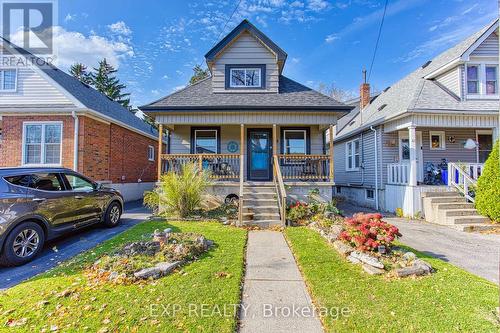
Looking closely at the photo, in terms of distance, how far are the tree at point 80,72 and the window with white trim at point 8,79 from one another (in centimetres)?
3040

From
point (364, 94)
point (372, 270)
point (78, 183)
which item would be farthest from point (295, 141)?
point (364, 94)

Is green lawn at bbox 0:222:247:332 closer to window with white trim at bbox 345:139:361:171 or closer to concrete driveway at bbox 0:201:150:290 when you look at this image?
concrete driveway at bbox 0:201:150:290

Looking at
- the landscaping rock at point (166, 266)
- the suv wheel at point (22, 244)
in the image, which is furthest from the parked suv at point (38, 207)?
the landscaping rock at point (166, 266)

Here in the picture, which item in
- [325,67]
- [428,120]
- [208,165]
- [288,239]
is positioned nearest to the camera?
[288,239]

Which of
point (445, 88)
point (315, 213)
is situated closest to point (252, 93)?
point (315, 213)

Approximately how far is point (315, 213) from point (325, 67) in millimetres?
15143

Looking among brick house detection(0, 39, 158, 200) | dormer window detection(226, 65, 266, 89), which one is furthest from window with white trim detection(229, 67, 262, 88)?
brick house detection(0, 39, 158, 200)

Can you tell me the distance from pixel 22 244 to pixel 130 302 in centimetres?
325

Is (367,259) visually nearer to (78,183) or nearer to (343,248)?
(343,248)

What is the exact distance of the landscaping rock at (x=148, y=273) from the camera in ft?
13.0

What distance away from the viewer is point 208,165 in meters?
10.6

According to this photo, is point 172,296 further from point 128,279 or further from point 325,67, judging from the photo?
point 325,67

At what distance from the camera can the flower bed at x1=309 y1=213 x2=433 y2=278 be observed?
4.29 meters

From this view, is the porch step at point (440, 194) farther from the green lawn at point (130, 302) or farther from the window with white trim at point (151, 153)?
the window with white trim at point (151, 153)
